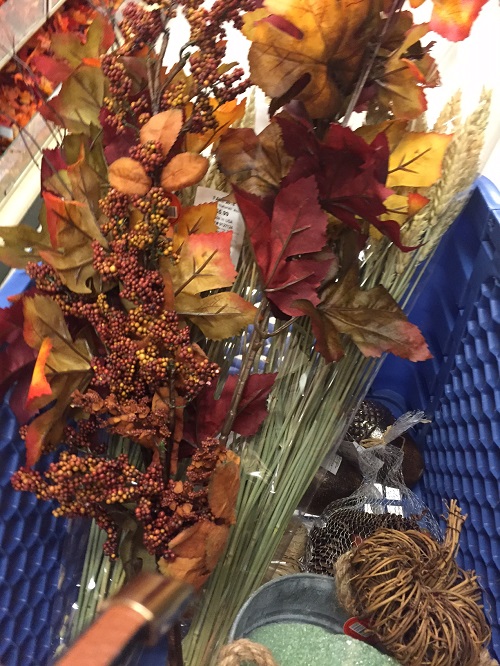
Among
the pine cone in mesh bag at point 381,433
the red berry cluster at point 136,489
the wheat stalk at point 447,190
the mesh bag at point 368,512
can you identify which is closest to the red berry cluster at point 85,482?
the red berry cluster at point 136,489

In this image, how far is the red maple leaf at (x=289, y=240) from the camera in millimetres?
496

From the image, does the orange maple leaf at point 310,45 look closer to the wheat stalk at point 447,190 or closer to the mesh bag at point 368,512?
the wheat stalk at point 447,190

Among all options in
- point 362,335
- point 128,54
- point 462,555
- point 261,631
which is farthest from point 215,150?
point 462,555

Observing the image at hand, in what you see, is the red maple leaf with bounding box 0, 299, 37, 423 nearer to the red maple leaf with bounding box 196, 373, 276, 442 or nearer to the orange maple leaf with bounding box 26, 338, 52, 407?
the orange maple leaf with bounding box 26, 338, 52, 407

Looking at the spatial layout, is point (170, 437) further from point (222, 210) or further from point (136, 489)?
point (222, 210)

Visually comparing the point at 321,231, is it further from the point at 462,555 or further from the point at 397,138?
the point at 462,555

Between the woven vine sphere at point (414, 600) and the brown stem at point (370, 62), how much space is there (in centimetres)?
48

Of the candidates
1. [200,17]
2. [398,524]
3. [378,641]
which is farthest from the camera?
[398,524]

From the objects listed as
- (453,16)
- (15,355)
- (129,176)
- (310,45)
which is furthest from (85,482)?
(453,16)

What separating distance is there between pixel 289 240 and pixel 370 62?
20 centimetres

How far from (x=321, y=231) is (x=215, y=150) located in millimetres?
167

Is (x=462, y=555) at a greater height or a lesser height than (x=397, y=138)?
lesser

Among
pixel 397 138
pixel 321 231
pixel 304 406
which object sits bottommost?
pixel 304 406

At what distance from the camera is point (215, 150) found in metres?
0.58
